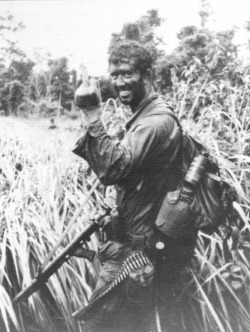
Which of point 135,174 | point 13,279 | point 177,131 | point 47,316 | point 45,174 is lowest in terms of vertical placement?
point 47,316

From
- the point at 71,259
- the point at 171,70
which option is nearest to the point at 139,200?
the point at 71,259

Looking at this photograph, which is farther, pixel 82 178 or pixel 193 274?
pixel 82 178

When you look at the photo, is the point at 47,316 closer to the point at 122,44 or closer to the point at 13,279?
the point at 13,279

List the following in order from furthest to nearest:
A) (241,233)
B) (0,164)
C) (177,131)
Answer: (0,164), (241,233), (177,131)

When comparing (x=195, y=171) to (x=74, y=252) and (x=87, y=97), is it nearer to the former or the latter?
(x=87, y=97)

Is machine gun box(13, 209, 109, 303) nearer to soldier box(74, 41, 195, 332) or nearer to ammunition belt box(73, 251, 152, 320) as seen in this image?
soldier box(74, 41, 195, 332)

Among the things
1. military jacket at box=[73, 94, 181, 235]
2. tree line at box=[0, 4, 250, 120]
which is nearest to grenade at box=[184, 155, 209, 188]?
military jacket at box=[73, 94, 181, 235]

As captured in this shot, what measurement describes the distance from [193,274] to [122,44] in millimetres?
1379

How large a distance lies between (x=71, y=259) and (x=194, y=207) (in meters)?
1.10

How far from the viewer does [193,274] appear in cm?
252

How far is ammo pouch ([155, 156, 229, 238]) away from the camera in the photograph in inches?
72.6

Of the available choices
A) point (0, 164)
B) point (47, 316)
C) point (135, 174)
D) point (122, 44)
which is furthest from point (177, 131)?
point (0, 164)

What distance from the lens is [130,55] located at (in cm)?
199

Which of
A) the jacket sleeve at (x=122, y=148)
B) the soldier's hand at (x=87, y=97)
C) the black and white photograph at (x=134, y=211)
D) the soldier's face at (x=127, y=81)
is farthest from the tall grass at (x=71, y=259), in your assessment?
the soldier's hand at (x=87, y=97)
